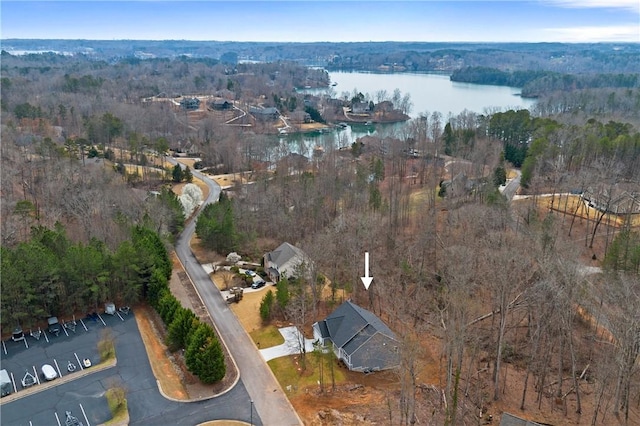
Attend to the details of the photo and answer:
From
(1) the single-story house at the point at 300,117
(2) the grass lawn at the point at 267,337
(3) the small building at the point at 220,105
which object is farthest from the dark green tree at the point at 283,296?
(3) the small building at the point at 220,105

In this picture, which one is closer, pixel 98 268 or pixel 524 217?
pixel 98 268

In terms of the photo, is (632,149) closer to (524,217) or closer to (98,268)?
(524,217)

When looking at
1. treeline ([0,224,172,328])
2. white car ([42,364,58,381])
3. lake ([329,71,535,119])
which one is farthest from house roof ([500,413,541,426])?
lake ([329,71,535,119])

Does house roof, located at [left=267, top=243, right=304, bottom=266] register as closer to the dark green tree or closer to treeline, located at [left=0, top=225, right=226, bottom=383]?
the dark green tree

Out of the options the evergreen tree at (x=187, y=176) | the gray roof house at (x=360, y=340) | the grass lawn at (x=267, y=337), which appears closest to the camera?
the gray roof house at (x=360, y=340)

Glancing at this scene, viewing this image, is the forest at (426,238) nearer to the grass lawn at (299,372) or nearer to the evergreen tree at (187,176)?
the grass lawn at (299,372)

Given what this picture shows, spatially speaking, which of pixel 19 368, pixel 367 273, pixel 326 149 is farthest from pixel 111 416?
pixel 326 149

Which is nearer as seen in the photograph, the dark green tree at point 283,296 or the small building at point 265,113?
the dark green tree at point 283,296
